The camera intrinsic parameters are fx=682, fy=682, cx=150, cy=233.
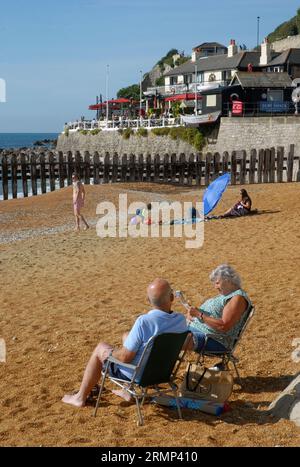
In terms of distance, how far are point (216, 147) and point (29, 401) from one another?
3863cm

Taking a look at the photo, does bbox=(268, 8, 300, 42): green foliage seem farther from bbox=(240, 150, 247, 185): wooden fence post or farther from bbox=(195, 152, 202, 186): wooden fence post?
bbox=(240, 150, 247, 185): wooden fence post

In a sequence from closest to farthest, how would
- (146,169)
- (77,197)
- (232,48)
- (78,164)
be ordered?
(77,197)
(78,164)
(146,169)
(232,48)

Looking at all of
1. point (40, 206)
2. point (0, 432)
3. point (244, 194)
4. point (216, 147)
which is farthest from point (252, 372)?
point (216, 147)

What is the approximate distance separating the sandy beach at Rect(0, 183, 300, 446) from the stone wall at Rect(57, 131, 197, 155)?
30.5 metres

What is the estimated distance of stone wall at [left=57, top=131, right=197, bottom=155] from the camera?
4866 centimetres

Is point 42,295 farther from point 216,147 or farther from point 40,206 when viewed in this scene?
point 216,147

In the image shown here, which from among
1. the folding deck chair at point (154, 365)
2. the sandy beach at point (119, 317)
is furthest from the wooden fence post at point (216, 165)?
the folding deck chair at point (154, 365)

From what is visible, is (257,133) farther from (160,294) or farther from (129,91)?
(129,91)

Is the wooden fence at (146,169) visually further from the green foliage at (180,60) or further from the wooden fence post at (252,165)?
the green foliage at (180,60)

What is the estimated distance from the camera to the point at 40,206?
77.4 ft

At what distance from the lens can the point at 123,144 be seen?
2242 inches

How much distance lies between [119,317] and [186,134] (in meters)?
39.4

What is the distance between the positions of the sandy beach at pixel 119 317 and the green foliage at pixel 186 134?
27215 mm

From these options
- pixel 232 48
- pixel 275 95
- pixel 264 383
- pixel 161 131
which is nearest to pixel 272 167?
pixel 161 131
